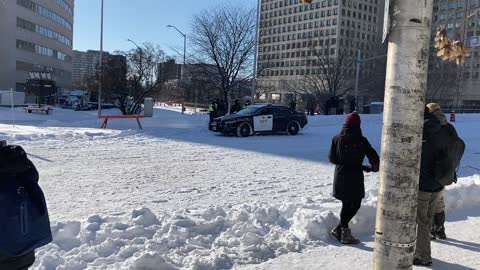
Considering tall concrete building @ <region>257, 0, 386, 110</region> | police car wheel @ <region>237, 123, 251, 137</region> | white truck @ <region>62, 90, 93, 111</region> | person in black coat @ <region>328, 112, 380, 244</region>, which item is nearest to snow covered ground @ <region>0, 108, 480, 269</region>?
person in black coat @ <region>328, 112, 380, 244</region>

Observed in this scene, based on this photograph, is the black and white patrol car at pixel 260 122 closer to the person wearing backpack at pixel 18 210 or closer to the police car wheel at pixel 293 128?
the police car wheel at pixel 293 128

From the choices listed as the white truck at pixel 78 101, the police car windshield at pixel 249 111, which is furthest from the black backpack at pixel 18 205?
the white truck at pixel 78 101

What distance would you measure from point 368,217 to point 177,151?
926cm

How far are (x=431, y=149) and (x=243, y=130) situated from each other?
50.2 ft

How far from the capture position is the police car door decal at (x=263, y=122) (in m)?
20.7

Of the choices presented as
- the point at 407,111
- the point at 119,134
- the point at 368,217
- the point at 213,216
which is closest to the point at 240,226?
the point at 213,216

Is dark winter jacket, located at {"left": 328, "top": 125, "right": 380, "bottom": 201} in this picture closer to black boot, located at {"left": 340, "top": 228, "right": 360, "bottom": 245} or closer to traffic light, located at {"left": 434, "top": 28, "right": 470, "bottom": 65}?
black boot, located at {"left": 340, "top": 228, "right": 360, "bottom": 245}

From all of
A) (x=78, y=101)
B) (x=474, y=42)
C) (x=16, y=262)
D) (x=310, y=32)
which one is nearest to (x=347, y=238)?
Answer: (x=474, y=42)

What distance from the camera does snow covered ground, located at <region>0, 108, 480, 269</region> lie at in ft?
17.2

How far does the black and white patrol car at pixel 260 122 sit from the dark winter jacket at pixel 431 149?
15102 mm

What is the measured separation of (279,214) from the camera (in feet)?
22.2

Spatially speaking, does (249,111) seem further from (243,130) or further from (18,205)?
(18,205)

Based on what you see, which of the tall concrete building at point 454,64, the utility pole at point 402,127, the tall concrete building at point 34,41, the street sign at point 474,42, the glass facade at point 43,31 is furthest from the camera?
the glass facade at point 43,31

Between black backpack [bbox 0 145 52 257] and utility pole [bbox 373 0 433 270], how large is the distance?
2.30m
